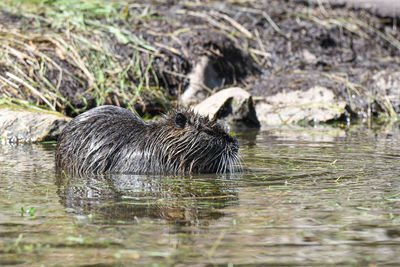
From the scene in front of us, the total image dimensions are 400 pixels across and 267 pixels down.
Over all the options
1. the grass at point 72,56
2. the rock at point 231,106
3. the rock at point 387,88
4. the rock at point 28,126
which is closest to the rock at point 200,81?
the grass at point 72,56

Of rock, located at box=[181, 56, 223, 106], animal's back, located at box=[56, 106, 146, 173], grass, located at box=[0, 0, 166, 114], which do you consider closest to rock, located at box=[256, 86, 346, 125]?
rock, located at box=[181, 56, 223, 106]

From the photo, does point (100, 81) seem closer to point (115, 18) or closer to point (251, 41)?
point (115, 18)

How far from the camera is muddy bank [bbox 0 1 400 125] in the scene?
29.8ft

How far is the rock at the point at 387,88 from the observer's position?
10.4 m

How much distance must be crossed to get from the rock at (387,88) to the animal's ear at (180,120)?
5.83m

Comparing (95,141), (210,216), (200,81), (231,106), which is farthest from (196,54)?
(210,216)

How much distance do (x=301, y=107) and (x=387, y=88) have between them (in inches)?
64.5

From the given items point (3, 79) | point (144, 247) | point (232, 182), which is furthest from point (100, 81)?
point (144, 247)

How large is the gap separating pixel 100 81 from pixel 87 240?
21.0ft

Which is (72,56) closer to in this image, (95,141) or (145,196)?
(95,141)

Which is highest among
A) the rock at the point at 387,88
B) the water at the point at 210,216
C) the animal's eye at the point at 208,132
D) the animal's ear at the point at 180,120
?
the rock at the point at 387,88

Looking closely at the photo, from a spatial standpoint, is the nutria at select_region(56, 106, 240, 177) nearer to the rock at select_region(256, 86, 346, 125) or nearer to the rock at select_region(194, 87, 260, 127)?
the rock at select_region(194, 87, 260, 127)

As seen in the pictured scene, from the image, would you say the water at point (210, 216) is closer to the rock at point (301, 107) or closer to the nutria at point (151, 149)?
the nutria at point (151, 149)

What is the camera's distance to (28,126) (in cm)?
741
